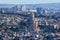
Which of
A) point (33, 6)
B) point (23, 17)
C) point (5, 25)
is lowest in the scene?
point (5, 25)

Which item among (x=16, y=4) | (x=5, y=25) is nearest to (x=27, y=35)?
(x=5, y=25)

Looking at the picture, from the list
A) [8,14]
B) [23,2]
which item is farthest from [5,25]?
[23,2]

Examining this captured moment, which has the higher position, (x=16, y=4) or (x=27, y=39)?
(x=16, y=4)

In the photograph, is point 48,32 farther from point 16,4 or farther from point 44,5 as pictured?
point 16,4

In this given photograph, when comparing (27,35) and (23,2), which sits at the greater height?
(23,2)

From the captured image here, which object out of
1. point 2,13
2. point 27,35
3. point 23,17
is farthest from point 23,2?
point 27,35

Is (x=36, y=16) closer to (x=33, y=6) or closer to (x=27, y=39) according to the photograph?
(x=33, y=6)

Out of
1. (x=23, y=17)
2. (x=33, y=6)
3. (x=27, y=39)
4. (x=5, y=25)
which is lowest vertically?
(x=27, y=39)
